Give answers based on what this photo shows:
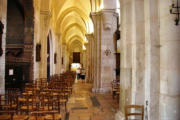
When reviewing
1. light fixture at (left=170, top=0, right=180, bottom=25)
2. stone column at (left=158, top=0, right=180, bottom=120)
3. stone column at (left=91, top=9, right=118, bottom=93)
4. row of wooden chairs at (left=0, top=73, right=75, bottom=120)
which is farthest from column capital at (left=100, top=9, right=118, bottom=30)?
light fixture at (left=170, top=0, right=180, bottom=25)

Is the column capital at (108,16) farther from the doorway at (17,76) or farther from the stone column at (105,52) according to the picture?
the doorway at (17,76)

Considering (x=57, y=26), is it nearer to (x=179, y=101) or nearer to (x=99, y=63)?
(x=99, y=63)

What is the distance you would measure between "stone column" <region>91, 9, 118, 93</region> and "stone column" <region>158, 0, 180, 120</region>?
816 cm

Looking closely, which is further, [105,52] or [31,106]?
[105,52]

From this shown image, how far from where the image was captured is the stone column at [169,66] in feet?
12.5

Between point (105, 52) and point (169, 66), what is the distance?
332 inches

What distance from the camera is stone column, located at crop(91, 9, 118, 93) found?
12117mm

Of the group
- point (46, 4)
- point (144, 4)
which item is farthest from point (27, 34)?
point (144, 4)

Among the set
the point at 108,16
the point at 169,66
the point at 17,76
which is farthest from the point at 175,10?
the point at 17,76

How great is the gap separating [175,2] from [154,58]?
1410 mm

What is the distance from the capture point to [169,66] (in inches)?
153

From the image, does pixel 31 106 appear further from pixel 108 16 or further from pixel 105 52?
pixel 108 16

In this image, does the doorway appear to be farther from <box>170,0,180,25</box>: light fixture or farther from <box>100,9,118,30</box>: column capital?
<box>170,0,180,25</box>: light fixture

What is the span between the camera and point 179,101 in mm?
3801
